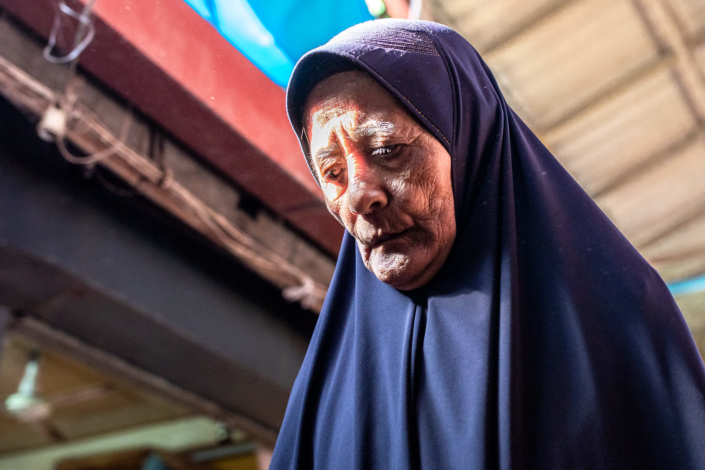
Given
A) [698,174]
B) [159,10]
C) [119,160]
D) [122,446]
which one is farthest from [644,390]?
[122,446]

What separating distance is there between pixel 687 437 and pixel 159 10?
1.01 meters

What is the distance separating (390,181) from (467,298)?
0.17 metres

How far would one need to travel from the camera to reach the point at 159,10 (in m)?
1.08

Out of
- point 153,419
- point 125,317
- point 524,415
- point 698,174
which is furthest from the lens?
point 153,419

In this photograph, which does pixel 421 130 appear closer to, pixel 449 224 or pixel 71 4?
pixel 449 224

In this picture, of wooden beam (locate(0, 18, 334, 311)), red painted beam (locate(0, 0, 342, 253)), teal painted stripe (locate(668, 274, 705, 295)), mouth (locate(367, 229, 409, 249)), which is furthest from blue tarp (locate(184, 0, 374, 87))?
wooden beam (locate(0, 18, 334, 311))

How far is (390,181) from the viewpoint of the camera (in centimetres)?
78

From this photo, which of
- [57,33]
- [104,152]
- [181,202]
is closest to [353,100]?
[57,33]

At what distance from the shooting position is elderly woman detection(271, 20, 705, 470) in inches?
27.5

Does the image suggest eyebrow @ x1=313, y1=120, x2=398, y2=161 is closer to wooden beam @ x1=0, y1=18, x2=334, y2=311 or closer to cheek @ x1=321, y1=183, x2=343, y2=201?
cheek @ x1=321, y1=183, x2=343, y2=201

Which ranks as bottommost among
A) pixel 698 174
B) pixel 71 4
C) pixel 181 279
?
pixel 698 174

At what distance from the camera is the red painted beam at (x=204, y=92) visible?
3.65ft

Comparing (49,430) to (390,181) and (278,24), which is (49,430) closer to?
(278,24)

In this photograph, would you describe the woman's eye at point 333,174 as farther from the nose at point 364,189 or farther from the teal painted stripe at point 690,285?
the teal painted stripe at point 690,285
